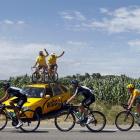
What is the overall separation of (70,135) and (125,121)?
2.74 m

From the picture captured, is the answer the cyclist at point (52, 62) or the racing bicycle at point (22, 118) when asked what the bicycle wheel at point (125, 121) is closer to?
the racing bicycle at point (22, 118)

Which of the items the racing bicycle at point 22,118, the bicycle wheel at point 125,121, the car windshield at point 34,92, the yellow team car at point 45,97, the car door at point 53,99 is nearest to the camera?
the racing bicycle at point 22,118

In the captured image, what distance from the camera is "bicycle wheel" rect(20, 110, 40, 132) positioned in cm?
1883

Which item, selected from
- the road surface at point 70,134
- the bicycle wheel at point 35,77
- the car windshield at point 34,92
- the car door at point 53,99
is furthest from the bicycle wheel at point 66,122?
the bicycle wheel at point 35,77

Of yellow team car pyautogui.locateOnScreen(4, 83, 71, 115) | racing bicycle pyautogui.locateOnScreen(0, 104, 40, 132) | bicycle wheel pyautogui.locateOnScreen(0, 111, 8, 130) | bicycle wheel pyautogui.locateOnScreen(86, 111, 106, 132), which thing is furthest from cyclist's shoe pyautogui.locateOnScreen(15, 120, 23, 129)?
yellow team car pyautogui.locateOnScreen(4, 83, 71, 115)

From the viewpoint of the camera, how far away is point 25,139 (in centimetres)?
1625

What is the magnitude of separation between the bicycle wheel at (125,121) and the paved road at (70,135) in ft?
0.78

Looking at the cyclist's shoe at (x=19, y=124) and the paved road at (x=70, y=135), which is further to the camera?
the cyclist's shoe at (x=19, y=124)

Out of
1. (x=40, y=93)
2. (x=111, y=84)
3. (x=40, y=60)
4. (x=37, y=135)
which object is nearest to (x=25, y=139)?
(x=37, y=135)

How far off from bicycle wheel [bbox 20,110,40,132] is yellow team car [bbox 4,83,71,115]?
185 inches

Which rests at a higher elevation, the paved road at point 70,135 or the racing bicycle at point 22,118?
the racing bicycle at point 22,118

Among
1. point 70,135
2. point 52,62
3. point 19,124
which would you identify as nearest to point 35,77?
point 52,62

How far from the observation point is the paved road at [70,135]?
16625mm

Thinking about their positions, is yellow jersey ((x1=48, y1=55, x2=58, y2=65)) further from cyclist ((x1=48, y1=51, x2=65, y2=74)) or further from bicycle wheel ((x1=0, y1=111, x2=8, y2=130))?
bicycle wheel ((x1=0, y1=111, x2=8, y2=130))
